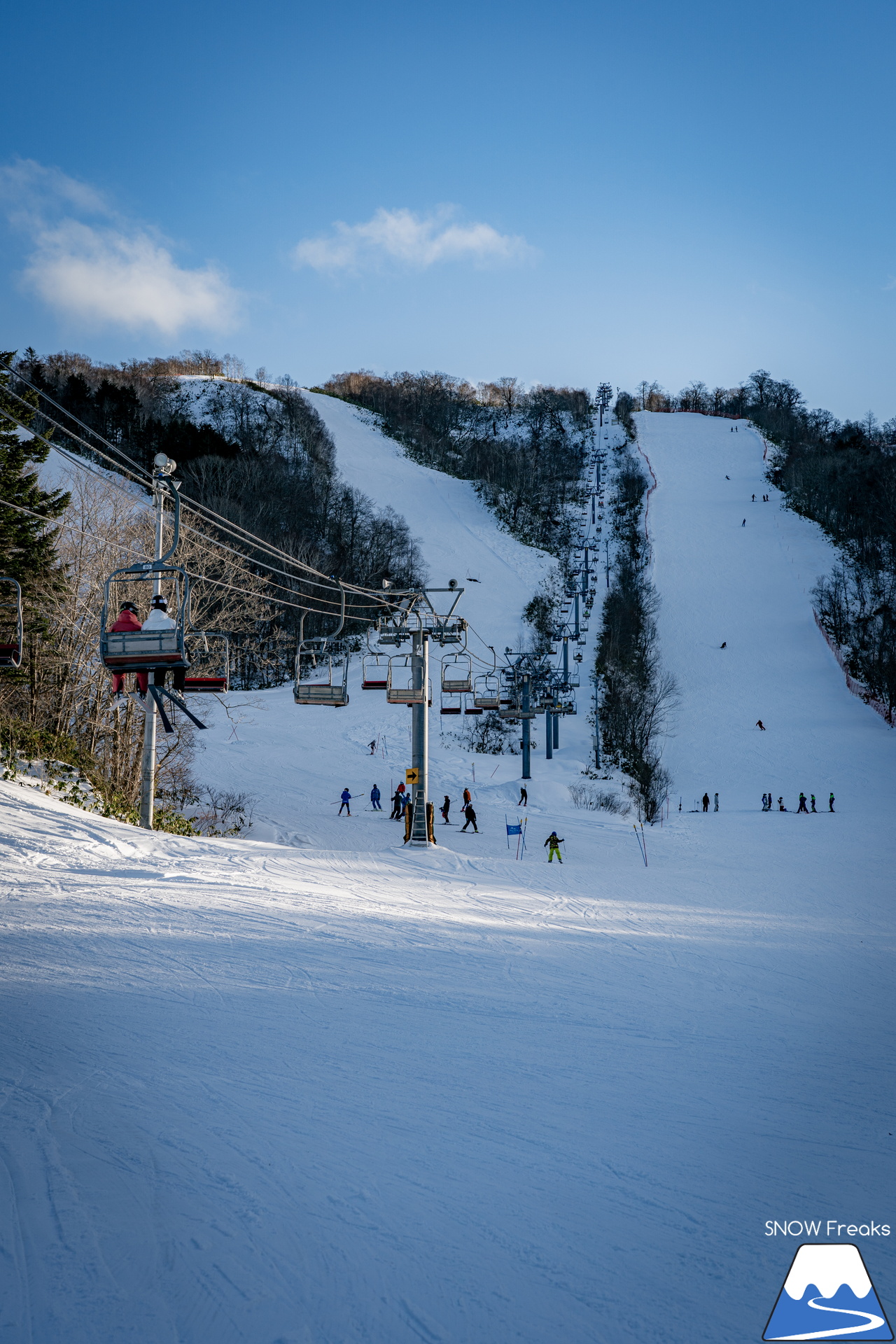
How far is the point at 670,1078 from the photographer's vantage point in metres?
5.89

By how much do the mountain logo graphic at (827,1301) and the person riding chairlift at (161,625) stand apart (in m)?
7.64

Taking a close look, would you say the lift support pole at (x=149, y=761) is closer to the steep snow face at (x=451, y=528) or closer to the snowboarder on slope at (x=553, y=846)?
the snowboarder on slope at (x=553, y=846)

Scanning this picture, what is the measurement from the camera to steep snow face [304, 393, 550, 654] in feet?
182

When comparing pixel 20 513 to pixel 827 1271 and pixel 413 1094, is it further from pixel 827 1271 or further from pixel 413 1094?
pixel 827 1271

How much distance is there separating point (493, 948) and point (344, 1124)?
4.56 meters

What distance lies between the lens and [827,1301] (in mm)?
3691

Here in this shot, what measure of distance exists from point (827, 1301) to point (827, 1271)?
15 cm

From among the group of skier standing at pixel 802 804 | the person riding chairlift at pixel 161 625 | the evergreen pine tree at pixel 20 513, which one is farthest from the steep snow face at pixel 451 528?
the person riding chairlift at pixel 161 625

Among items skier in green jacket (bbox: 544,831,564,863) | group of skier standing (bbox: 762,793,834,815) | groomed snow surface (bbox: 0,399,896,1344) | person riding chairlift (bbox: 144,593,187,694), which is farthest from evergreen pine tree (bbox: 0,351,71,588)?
group of skier standing (bbox: 762,793,834,815)

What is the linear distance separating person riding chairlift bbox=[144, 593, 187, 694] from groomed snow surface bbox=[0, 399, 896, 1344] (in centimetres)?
283

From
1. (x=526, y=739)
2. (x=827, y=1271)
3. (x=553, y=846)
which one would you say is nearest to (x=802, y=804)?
(x=526, y=739)

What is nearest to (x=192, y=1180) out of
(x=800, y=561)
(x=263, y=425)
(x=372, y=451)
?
→ (x=800, y=561)

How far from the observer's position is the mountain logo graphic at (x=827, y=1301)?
11.5 ft

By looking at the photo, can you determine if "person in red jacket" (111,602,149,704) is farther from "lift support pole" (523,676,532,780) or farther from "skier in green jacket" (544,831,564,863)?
"lift support pole" (523,676,532,780)
